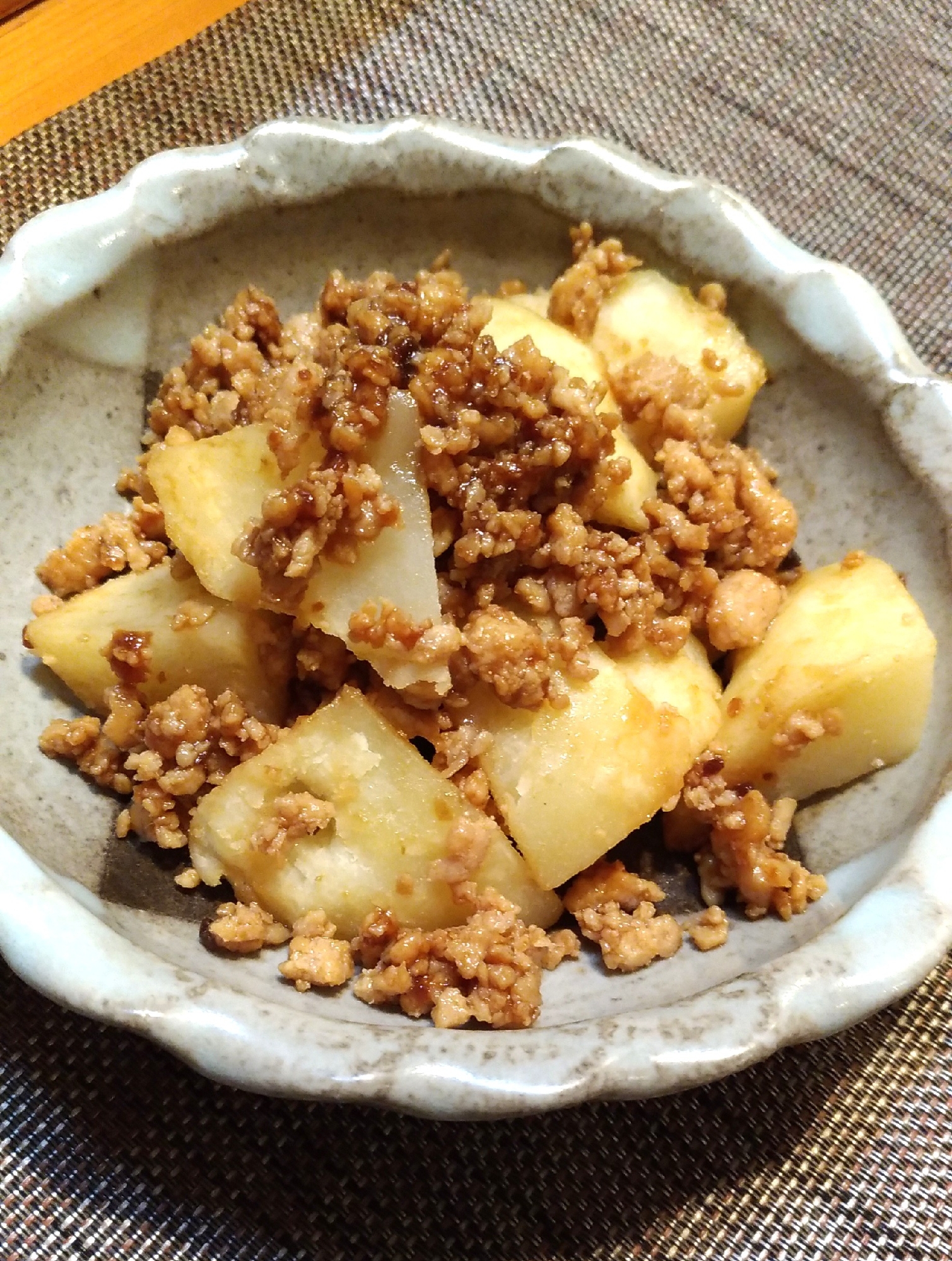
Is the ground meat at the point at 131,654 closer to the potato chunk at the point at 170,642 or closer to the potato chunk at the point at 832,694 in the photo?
the potato chunk at the point at 170,642

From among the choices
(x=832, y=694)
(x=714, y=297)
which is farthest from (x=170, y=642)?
(x=714, y=297)

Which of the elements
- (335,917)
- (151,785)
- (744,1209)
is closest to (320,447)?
(151,785)

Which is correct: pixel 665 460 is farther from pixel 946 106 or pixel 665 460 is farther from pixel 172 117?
pixel 946 106

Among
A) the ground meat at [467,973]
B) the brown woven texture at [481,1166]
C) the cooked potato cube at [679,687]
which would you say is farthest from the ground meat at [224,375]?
the brown woven texture at [481,1166]

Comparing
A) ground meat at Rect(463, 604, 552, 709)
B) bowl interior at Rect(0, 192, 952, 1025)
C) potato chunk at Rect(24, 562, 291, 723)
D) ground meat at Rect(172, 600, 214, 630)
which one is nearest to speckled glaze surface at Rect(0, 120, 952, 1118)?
bowl interior at Rect(0, 192, 952, 1025)

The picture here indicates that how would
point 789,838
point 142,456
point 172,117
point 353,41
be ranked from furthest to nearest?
point 353,41 → point 172,117 → point 142,456 → point 789,838

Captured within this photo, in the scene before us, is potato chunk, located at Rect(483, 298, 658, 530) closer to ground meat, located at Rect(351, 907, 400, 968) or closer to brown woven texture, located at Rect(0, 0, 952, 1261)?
ground meat, located at Rect(351, 907, 400, 968)
